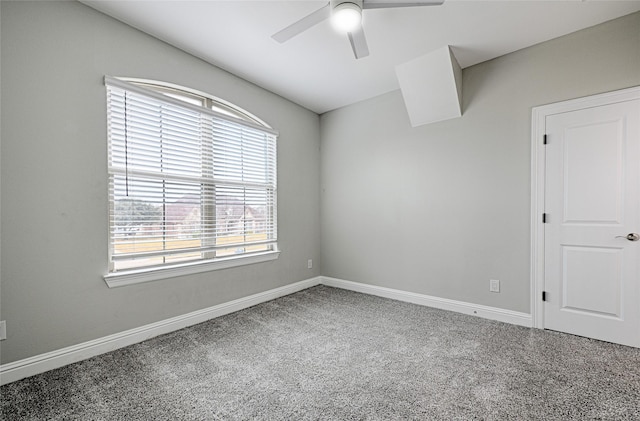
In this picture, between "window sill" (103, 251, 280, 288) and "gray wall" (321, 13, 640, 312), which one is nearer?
"window sill" (103, 251, 280, 288)

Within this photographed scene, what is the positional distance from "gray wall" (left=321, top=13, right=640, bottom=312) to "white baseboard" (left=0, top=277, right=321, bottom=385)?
180 centimetres

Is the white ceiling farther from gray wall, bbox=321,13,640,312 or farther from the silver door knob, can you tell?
the silver door knob

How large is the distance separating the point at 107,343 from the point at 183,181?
1.49 meters

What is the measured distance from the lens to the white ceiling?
2.21m

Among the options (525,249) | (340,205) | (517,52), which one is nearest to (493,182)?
(525,249)

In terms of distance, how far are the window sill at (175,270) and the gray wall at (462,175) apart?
140 centimetres

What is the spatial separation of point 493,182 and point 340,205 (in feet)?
6.53

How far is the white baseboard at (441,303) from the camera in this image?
2.84 meters

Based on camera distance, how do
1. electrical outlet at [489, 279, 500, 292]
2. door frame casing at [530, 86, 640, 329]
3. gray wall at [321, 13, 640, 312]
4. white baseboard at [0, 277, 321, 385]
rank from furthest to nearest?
electrical outlet at [489, 279, 500, 292] < door frame casing at [530, 86, 640, 329] < gray wall at [321, 13, 640, 312] < white baseboard at [0, 277, 321, 385]

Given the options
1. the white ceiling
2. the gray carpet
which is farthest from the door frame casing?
the white ceiling

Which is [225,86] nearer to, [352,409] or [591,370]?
[352,409]

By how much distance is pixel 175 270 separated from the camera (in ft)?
8.95

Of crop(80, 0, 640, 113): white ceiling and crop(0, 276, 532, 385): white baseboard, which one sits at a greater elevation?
crop(80, 0, 640, 113): white ceiling

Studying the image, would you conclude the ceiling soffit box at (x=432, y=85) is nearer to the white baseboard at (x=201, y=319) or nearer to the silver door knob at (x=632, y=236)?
the silver door knob at (x=632, y=236)
